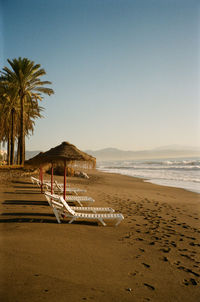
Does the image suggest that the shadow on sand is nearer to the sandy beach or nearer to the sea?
the sandy beach

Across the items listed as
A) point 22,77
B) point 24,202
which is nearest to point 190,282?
point 24,202

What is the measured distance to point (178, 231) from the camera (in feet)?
20.5

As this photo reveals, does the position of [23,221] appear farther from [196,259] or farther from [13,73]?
[13,73]

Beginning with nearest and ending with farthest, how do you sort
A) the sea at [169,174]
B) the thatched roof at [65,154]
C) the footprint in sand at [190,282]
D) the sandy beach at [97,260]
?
the sandy beach at [97,260] < the footprint in sand at [190,282] < the thatched roof at [65,154] < the sea at [169,174]

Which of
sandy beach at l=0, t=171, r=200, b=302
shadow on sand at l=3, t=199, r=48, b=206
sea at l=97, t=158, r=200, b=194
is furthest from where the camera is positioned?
sea at l=97, t=158, r=200, b=194

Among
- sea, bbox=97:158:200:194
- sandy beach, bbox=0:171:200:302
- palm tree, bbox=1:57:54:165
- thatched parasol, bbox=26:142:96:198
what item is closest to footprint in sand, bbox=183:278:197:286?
sandy beach, bbox=0:171:200:302

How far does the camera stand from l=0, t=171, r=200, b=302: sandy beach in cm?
316

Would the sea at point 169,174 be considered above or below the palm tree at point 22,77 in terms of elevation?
below

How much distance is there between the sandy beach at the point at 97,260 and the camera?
316 centimetres

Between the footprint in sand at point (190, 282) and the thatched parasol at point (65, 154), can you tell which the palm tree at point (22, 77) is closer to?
the thatched parasol at point (65, 154)

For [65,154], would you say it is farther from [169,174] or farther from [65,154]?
[169,174]

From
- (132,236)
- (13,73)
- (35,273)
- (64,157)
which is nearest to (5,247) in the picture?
(35,273)

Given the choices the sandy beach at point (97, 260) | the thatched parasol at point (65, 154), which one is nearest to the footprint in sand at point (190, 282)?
the sandy beach at point (97, 260)

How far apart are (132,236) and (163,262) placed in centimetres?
140
